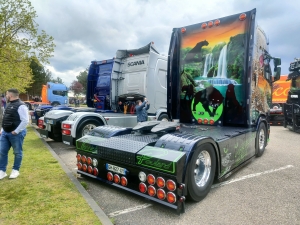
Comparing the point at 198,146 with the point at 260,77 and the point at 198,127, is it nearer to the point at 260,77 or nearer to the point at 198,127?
the point at 198,127

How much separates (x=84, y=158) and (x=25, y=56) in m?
A: 8.79

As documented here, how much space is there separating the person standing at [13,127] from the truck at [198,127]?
41.6 inches

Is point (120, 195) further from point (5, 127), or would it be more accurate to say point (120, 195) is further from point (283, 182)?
point (283, 182)

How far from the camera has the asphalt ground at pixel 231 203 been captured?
271 centimetres

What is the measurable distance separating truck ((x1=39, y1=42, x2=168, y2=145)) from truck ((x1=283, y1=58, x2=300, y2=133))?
600 cm

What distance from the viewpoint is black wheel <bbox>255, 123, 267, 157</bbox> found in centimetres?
541

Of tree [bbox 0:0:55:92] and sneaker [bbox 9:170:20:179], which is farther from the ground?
tree [bbox 0:0:55:92]

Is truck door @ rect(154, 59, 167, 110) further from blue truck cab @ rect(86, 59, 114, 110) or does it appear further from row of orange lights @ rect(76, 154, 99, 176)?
row of orange lights @ rect(76, 154, 99, 176)

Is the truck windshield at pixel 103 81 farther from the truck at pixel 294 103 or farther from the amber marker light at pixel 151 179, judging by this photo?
the truck at pixel 294 103

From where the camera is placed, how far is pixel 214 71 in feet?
17.2

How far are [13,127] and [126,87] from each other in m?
5.29

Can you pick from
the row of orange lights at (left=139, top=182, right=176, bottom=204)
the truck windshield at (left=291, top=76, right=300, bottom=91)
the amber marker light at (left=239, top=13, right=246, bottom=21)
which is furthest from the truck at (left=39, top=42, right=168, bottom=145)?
the truck windshield at (left=291, top=76, right=300, bottom=91)

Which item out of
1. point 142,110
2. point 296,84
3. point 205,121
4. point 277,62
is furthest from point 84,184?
point 296,84

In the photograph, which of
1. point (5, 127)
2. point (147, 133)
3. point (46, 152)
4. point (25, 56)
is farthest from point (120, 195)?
point (25, 56)
